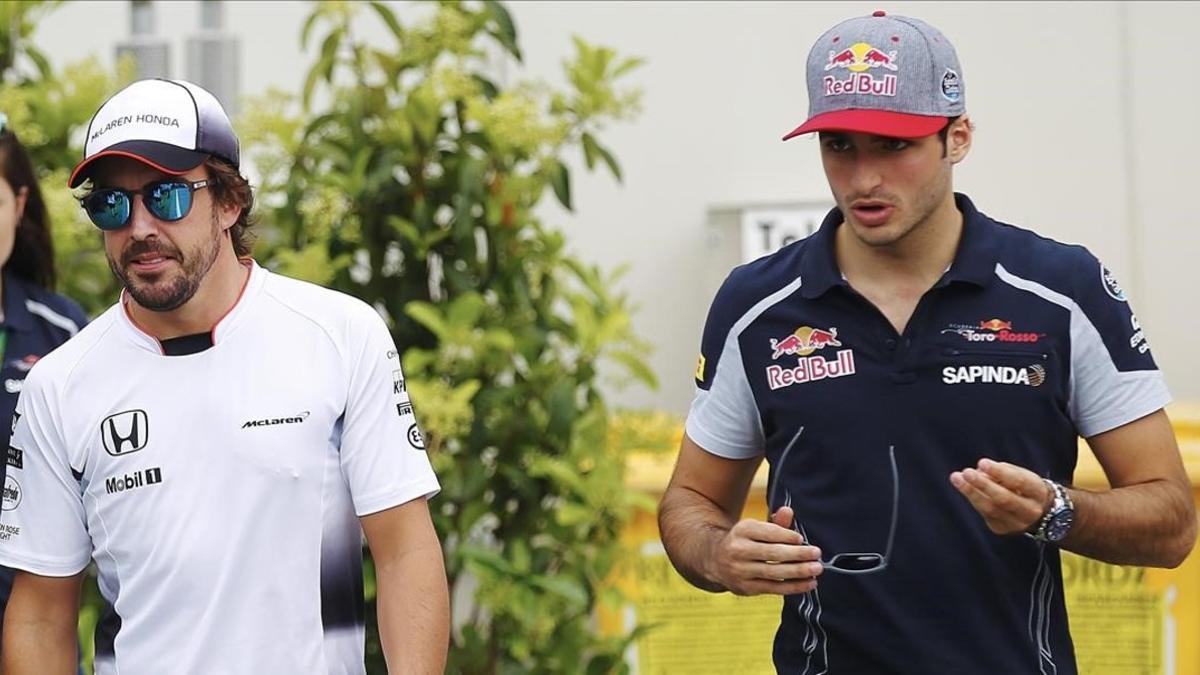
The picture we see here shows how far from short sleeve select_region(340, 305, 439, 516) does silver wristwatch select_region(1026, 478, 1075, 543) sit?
3.14ft

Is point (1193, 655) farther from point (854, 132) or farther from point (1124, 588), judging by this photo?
point (854, 132)

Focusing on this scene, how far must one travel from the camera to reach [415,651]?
297 cm

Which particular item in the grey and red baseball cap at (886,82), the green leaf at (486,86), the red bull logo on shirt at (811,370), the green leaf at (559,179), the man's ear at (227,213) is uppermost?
the green leaf at (486,86)

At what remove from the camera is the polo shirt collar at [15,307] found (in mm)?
3965

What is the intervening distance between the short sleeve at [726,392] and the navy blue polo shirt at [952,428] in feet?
0.38

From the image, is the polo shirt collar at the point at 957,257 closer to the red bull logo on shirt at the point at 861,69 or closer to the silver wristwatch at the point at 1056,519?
the red bull logo on shirt at the point at 861,69

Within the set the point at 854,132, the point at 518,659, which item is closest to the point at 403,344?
the point at 518,659

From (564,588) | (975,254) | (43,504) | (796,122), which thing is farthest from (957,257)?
(796,122)

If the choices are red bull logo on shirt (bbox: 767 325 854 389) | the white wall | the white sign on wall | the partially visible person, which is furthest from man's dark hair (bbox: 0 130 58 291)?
the white sign on wall

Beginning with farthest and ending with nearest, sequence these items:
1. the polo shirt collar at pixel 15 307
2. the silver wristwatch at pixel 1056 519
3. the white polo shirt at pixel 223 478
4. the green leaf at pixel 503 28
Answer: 1. the green leaf at pixel 503 28
2. the polo shirt collar at pixel 15 307
3. the white polo shirt at pixel 223 478
4. the silver wristwatch at pixel 1056 519

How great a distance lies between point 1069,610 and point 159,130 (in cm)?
344

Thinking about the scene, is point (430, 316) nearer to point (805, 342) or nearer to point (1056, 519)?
point (805, 342)

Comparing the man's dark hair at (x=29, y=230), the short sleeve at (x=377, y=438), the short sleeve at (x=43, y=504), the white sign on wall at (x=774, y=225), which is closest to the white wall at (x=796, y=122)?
the white sign on wall at (x=774, y=225)

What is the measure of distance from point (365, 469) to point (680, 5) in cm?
382
